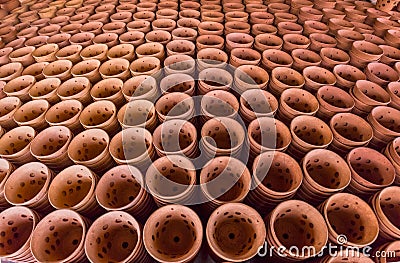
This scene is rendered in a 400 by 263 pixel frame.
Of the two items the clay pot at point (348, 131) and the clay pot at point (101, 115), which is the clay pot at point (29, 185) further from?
the clay pot at point (348, 131)

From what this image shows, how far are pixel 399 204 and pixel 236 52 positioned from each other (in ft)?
6.56

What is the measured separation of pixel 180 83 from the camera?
2.67 m

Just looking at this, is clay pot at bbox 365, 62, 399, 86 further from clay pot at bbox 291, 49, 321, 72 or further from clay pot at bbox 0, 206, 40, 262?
clay pot at bbox 0, 206, 40, 262

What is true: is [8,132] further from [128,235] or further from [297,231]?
[297,231]

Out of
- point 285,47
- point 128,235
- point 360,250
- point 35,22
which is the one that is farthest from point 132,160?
point 35,22

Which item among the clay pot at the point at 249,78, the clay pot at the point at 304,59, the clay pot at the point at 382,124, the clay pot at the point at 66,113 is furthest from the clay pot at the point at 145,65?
the clay pot at the point at 382,124

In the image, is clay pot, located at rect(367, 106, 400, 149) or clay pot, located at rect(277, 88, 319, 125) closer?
clay pot, located at rect(367, 106, 400, 149)

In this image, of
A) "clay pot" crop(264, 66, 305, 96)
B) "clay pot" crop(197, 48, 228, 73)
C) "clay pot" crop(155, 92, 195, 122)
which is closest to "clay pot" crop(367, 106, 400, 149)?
"clay pot" crop(264, 66, 305, 96)

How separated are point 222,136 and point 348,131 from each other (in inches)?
44.1

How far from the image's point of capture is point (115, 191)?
210 cm

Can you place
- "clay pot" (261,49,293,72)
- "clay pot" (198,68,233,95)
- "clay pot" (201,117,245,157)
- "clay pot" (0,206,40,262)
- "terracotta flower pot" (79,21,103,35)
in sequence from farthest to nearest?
"terracotta flower pot" (79,21,103,35)
"clay pot" (261,49,293,72)
"clay pot" (198,68,233,95)
"clay pot" (201,117,245,157)
"clay pot" (0,206,40,262)

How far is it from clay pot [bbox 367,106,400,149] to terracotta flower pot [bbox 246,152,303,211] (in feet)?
2.77

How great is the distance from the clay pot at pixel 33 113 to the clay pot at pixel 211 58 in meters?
1.22

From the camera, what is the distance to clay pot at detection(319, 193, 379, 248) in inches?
66.3
